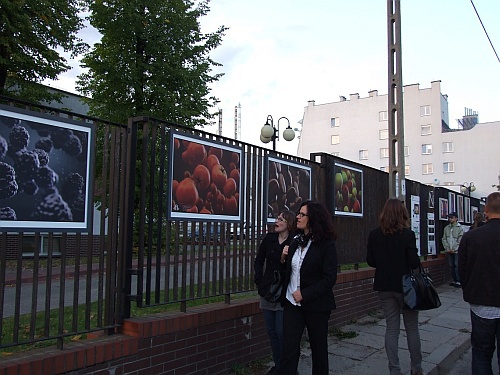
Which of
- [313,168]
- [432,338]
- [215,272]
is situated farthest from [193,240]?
[432,338]

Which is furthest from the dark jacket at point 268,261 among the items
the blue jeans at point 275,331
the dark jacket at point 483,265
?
the dark jacket at point 483,265

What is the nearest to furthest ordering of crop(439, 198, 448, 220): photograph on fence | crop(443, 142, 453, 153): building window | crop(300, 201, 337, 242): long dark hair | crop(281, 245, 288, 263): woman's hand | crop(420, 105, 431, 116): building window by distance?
crop(300, 201, 337, 242): long dark hair → crop(281, 245, 288, 263): woman's hand → crop(439, 198, 448, 220): photograph on fence → crop(443, 142, 453, 153): building window → crop(420, 105, 431, 116): building window

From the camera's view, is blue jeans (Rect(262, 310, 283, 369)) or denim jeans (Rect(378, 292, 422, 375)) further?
denim jeans (Rect(378, 292, 422, 375))

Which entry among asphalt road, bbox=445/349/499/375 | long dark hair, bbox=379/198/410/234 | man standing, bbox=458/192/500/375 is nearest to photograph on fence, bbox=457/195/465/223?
asphalt road, bbox=445/349/499/375

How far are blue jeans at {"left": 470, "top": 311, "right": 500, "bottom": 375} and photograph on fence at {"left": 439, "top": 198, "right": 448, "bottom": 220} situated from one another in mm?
9590

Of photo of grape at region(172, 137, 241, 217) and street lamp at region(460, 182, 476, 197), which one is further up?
street lamp at region(460, 182, 476, 197)

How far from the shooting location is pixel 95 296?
4.58m

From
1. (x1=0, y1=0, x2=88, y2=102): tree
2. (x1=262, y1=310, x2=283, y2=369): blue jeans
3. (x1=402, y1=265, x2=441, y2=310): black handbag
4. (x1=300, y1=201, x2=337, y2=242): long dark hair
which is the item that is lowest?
(x1=262, y1=310, x2=283, y2=369): blue jeans

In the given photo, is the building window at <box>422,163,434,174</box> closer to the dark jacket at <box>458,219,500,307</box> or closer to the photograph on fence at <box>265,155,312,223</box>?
the photograph on fence at <box>265,155,312,223</box>

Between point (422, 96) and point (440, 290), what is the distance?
2018 inches

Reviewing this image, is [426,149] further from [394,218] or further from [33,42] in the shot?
[394,218]

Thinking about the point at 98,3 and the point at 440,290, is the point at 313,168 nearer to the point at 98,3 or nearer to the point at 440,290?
the point at 440,290

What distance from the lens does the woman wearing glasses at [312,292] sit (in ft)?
12.9

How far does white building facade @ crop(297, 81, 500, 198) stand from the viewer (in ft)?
180
